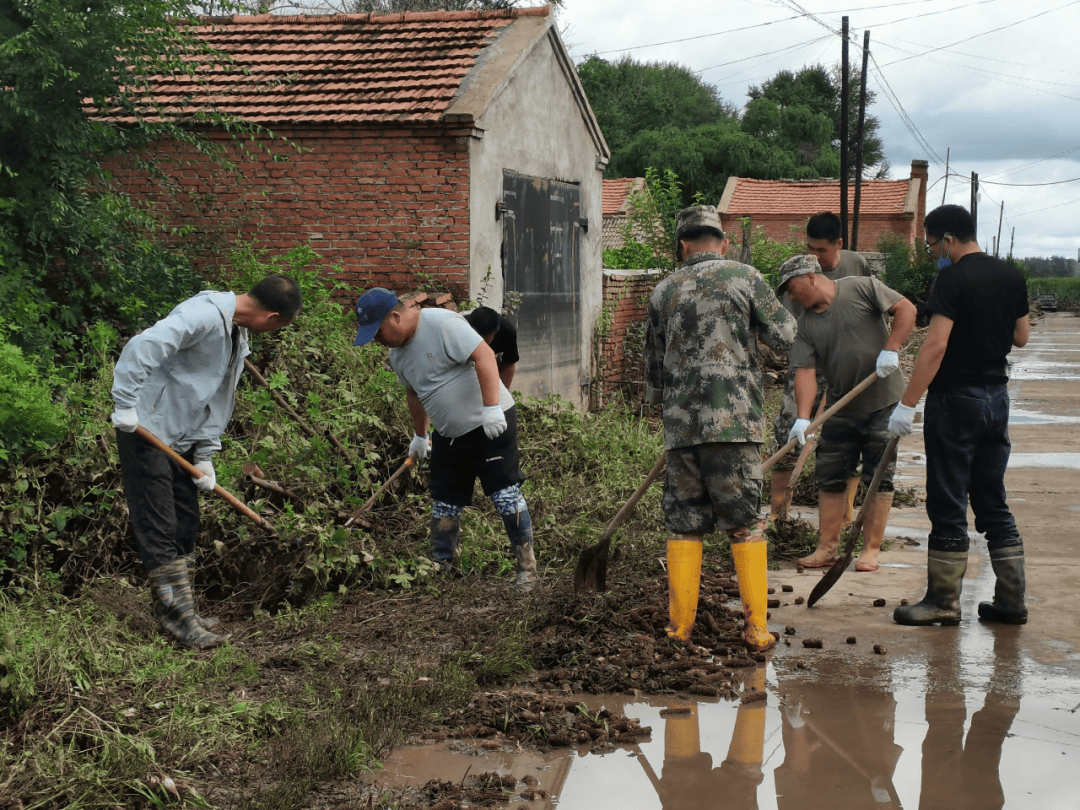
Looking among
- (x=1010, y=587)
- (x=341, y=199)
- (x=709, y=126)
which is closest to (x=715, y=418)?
(x=1010, y=587)

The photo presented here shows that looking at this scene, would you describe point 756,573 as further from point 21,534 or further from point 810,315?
point 21,534

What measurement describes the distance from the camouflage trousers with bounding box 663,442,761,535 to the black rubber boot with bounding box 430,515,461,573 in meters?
1.63

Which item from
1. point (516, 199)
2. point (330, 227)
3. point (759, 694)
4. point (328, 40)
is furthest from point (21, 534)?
point (328, 40)

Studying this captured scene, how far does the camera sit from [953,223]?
5.46 m

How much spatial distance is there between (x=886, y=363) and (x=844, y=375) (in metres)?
0.39

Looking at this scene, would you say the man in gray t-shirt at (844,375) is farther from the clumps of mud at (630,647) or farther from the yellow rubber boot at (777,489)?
the clumps of mud at (630,647)

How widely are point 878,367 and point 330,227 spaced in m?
6.31

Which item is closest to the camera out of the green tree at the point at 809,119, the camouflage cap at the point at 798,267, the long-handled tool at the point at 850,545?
the long-handled tool at the point at 850,545

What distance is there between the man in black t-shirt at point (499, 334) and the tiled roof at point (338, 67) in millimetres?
4400

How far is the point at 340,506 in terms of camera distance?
21.3 feet

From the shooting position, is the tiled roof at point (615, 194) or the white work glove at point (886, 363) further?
the tiled roof at point (615, 194)

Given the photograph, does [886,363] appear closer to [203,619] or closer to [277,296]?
[277,296]

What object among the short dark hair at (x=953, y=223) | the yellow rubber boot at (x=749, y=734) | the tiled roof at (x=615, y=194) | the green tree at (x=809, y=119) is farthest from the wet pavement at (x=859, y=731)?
the green tree at (x=809, y=119)

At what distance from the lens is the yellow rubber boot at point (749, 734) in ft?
12.4
